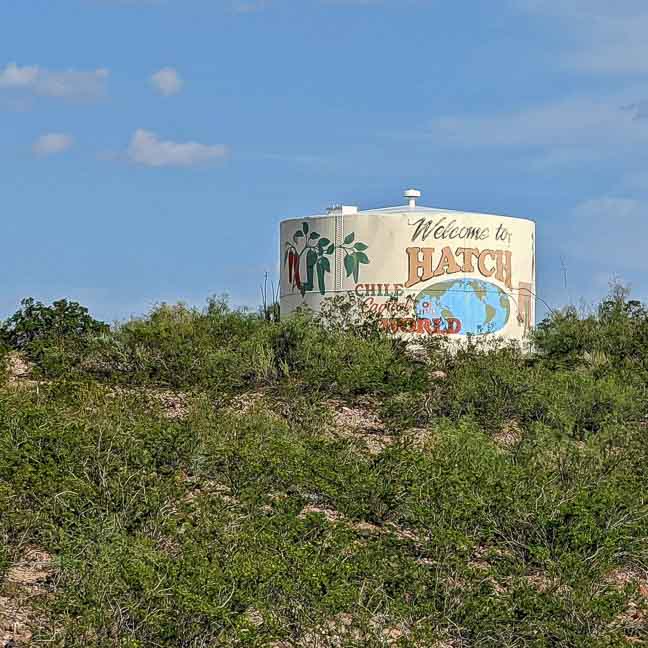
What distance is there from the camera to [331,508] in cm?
1093

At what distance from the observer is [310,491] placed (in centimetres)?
1108

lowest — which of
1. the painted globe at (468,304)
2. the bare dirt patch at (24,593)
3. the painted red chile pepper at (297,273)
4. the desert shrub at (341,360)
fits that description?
the bare dirt patch at (24,593)

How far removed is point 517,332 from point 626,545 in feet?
29.7

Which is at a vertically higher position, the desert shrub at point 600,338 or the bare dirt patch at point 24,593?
the desert shrub at point 600,338

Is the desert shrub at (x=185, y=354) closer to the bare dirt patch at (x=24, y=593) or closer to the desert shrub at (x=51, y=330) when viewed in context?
the desert shrub at (x=51, y=330)

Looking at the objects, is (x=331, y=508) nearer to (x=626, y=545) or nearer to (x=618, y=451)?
(x=626, y=545)

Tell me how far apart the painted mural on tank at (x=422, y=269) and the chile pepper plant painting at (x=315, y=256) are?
0.5 inches

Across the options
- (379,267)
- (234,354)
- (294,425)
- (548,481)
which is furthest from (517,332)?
(548,481)

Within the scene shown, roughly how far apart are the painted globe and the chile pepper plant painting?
1.02 meters

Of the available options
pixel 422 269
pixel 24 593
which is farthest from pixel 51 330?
pixel 24 593

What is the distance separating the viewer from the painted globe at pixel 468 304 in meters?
18.2

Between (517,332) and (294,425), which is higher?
(517,332)

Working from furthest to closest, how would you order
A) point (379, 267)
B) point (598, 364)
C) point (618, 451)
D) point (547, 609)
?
point (379, 267) → point (598, 364) → point (618, 451) → point (547, 609)

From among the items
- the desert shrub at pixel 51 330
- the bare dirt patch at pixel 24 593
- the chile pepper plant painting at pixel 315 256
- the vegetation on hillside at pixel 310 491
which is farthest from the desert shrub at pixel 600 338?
the bare dirt patch at pixel 24 593
